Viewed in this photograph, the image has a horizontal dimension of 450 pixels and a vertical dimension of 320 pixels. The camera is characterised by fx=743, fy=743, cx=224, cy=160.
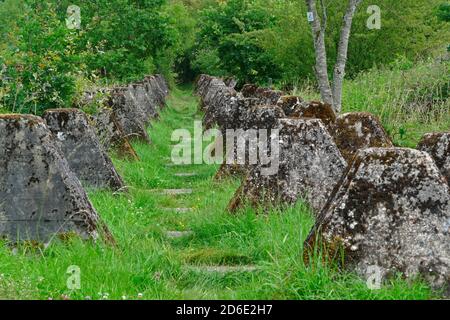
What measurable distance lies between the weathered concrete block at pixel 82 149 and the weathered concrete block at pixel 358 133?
2.77 meters

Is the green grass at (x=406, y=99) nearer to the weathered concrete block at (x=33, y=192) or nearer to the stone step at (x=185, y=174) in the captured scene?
the stone step at (x=185, y=174)

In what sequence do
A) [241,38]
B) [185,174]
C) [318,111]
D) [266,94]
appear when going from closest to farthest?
[318,111] → [185,174] → [266,94] → [241,38]

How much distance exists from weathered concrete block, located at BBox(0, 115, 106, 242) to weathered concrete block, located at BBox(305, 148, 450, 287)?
221cm

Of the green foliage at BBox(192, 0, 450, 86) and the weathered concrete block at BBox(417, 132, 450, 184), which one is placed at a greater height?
the green foliage at BBox(192, 0, 450, 86)

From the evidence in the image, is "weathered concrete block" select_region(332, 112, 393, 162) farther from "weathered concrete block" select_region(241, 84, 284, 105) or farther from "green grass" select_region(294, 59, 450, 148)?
"weathered concrete block" select_region(241, 84, 284, 105)

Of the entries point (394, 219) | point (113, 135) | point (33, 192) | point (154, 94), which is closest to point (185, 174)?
point (113, 135)

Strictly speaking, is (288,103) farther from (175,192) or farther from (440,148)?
(440,148)

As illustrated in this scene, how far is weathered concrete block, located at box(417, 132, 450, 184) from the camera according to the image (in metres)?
6.29

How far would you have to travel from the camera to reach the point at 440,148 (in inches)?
250
